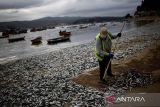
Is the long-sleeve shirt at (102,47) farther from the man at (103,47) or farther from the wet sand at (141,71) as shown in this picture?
the wet sand at (141,71)

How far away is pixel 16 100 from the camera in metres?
11.5

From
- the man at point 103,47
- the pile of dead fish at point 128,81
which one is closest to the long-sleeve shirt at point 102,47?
the man at point 103,47

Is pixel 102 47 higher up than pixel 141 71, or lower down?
higher up

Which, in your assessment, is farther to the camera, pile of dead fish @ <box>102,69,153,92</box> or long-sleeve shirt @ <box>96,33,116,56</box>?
long-sleeve shirt @ <box>96,33,116,56</box>

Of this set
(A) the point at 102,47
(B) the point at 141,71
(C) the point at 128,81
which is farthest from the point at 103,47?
(B) the point at 141,71

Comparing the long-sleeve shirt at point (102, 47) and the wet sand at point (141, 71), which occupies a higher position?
the long-sleeve shirt at point (102, 47)

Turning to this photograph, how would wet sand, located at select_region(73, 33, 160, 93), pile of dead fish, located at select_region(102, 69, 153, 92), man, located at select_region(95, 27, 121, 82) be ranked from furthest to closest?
man, located at select_region(95, 27, 121, 82) → pile of dead fish, located at select_region(102, 69, 153, 92) → wet sand, located at select_region(73, 33, 160, 93)

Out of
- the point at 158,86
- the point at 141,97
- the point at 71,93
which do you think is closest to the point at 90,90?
the point at 71,93

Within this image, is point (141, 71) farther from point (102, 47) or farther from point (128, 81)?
point (102, 47)

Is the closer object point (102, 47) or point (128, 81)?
point (102, 47)

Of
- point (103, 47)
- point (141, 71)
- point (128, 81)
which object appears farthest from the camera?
point (141, 71)

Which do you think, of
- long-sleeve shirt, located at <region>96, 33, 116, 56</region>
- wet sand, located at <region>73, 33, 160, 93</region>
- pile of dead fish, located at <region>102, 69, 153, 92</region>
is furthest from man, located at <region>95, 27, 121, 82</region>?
wet sand, located at <region>73, 33, 160, 93</region>

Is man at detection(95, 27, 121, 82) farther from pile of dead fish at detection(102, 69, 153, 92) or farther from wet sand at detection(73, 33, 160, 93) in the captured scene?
wet sand at detection(73, 33, 160, 93)

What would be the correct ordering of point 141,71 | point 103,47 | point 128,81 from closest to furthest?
point 103,47 → point 128,81 → point 141,71
